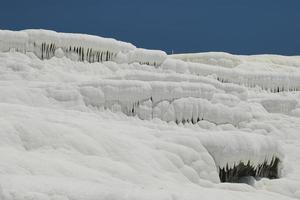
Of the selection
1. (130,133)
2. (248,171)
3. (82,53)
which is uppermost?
(82,53)

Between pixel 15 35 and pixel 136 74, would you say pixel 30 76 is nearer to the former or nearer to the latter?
pixel 15 35

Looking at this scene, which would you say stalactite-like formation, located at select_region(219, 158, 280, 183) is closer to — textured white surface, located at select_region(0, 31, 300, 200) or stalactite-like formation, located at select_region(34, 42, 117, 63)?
textured white surface, located at select_region(0, 31, 300, 200)

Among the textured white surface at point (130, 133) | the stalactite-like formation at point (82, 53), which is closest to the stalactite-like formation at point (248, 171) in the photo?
the textured white surface at point (130, 133)

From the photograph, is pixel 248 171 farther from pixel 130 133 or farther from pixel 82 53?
pixel 82 53

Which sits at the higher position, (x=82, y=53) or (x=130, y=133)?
(x=82, y=53)

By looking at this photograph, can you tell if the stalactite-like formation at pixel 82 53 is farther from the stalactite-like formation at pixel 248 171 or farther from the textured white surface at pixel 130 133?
the stalactite-like formation at pixel 248 171

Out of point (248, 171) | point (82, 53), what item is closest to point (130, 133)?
point (248, 171)

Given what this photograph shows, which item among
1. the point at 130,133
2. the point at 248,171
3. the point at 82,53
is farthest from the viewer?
the point at 82,53

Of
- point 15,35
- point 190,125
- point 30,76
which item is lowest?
point 190,125

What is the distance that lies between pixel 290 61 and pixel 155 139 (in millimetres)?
30718

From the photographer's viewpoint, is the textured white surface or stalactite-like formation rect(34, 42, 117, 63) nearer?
the textured white surface

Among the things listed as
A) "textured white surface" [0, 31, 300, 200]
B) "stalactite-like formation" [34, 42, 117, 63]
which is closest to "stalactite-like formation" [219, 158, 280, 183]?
"textured white surface" [0, 31, 300, 200]

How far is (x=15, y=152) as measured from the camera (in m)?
8.39

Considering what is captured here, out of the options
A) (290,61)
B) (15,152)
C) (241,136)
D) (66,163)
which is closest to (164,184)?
(66,163)
